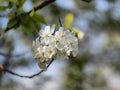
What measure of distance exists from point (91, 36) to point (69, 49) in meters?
3.58

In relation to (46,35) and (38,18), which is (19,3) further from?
(46,35)

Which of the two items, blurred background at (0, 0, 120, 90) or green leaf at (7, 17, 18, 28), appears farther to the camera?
blurred background at (0, 0, 120, 90)

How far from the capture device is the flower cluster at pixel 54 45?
4.75 feet

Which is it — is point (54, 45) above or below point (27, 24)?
above

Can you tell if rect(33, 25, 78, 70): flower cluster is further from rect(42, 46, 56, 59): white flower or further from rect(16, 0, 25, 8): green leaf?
rect(16, 0, 25, 8): green leaf

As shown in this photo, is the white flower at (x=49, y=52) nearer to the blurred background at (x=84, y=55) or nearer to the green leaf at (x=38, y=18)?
the green leaf at (x=38, y=18)

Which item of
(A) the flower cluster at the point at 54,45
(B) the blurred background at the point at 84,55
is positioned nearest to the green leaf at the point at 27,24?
(A) the flower cluster at the point at 54,45

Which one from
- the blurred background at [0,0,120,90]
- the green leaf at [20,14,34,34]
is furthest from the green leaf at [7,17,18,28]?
the blurred background at [0,0,120,90]

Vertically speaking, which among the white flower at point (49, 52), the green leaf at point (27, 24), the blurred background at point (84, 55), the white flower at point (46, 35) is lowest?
the blurred background at point (84, 55)

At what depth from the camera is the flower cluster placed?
4.75 ft

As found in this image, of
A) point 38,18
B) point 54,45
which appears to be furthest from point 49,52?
point 38,18

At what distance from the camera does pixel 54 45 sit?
4.75ft

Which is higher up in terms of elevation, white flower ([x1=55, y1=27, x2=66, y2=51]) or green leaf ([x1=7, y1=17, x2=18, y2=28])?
white flower ([x1=55, y1=27, x2=66, y2=51])

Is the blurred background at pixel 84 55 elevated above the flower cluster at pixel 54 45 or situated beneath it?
situated beneath
